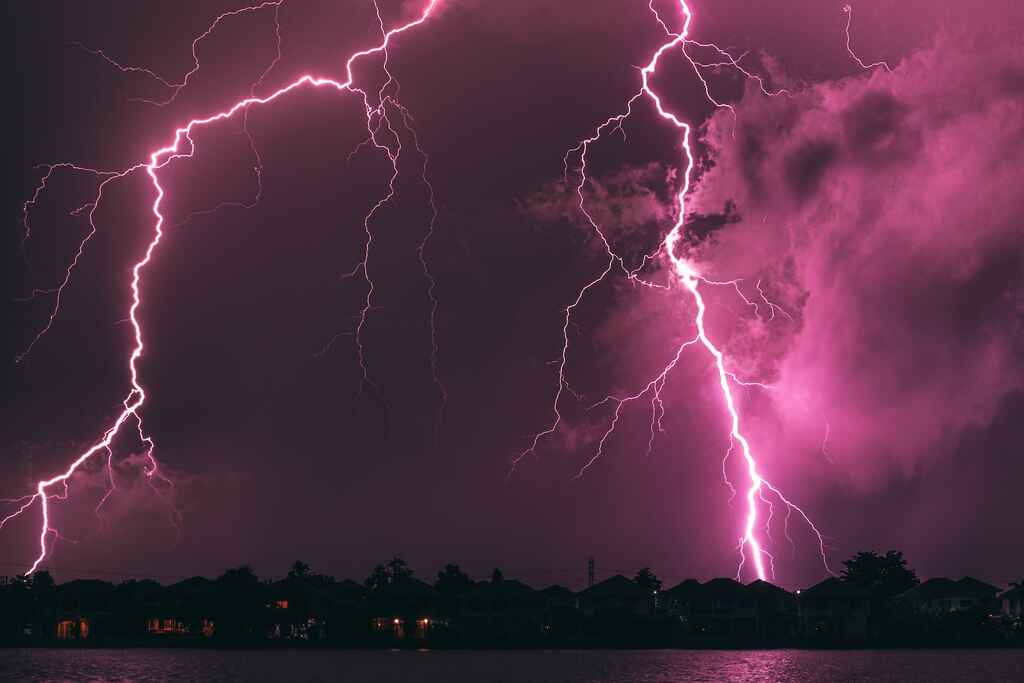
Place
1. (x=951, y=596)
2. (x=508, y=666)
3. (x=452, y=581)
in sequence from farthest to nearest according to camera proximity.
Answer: (x=452, y=581) < (x=951, y=596) < (x=508, y=666)

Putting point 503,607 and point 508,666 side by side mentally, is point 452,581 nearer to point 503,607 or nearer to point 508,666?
point 503,607

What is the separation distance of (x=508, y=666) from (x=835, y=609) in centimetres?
2596

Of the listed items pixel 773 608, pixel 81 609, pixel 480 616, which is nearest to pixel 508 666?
pixel 480 616

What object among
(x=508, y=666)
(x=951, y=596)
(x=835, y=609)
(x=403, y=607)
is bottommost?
(x=508, y=666)

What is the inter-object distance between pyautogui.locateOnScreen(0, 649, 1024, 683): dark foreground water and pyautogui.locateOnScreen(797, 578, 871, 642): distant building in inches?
209

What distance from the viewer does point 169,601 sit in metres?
55.9

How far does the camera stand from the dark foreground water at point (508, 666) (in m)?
32.5

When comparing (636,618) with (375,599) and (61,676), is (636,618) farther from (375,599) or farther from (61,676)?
(61,676)

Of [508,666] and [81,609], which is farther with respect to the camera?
[81,609]

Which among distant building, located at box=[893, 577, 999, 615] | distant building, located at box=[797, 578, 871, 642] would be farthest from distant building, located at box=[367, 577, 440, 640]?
distant building, located at box=[893, 577, 999, 615]

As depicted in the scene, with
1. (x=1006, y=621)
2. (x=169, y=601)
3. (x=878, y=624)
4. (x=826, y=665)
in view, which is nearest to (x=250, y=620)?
(x=169, y=601)

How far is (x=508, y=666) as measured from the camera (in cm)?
3750

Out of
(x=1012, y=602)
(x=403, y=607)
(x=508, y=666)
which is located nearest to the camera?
(x=508, y=666)

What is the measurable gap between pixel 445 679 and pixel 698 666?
11.7 meters
